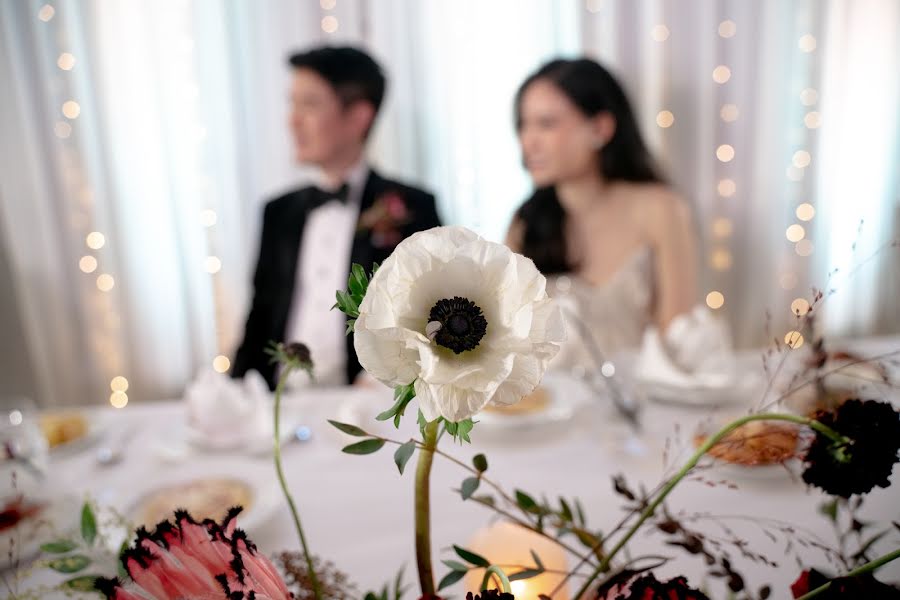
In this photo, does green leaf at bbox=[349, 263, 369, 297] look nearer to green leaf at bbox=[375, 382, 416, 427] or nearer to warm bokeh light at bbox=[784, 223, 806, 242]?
green leaf at bbox=[375, 382, 416, 427]

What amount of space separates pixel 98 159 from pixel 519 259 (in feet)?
7.52

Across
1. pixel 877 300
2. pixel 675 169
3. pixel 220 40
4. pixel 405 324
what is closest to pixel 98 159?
pixel 220 40

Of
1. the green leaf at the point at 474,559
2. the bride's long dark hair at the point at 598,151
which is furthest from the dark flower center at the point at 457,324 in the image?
the bride's long dark hair at the point at 598,151

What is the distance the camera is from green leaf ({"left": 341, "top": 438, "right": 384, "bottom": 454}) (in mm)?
309

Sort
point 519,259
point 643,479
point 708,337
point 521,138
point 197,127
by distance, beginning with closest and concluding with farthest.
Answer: point 519,259 < point 643,479 < point 708,337 < point 521,138 < point 197,127

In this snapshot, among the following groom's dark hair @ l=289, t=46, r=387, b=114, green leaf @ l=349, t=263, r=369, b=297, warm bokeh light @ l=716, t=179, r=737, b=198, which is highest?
groom's dark hair @ l=289, t=46, r=387, b=114

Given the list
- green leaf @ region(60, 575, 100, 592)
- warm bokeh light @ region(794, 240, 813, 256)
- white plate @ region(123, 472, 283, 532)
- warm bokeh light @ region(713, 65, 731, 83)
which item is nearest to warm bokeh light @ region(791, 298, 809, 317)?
green leaf @ region(60, 575, 100, 592)

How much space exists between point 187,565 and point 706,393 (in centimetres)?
99

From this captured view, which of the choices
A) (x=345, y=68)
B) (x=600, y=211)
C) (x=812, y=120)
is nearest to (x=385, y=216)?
(x=345, y=68)

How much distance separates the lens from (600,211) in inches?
78.5

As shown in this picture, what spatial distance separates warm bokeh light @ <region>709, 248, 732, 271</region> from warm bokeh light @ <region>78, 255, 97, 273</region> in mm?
2197

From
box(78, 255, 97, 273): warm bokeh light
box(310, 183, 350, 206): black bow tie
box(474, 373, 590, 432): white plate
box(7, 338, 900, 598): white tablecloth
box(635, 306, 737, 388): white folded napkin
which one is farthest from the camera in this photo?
box(78, 255, 97, 273): warm bokeh light

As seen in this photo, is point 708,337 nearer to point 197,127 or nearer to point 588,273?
point 588,273

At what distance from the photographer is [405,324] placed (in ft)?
0.90
